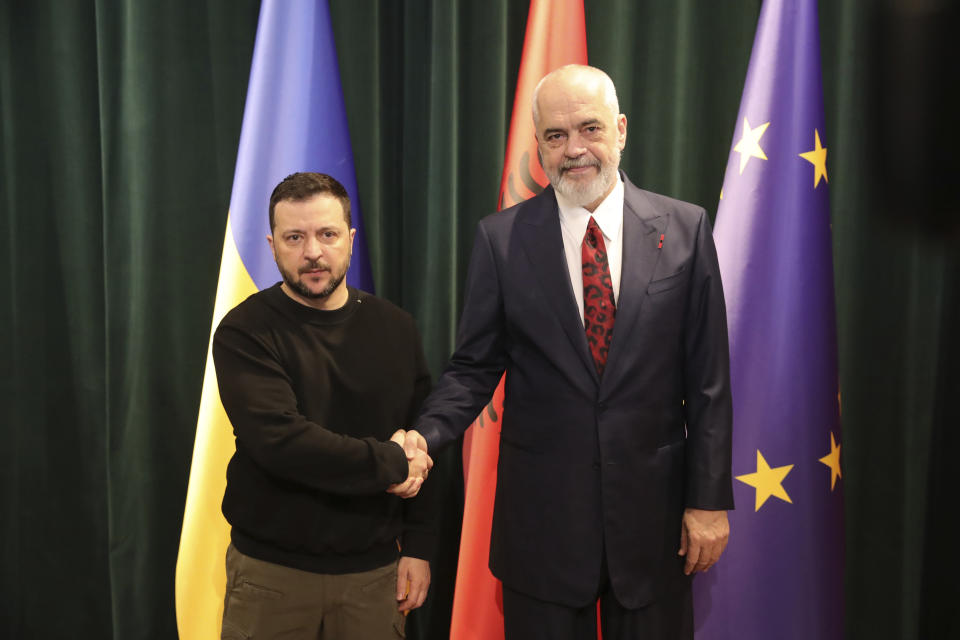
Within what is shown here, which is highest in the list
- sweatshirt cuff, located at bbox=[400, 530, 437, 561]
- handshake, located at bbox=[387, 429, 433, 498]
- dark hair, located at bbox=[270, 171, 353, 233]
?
dark hair, located at bbox=[270, 171, 353, 233]

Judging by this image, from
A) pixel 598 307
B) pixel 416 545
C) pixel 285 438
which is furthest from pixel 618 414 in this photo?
pixel 285 438

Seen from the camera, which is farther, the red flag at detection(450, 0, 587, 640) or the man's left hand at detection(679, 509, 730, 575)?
the red flag at detection(450, 0, 587, 640)

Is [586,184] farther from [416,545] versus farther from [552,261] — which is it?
[416,545]

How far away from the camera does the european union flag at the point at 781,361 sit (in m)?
1.95

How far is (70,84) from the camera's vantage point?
2.54m

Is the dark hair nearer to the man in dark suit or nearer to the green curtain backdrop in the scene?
the man in dark suit

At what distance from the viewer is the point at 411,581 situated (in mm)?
1680

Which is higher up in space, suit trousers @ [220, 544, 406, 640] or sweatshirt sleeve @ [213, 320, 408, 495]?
sweatshirt sleeve @ [213, 320, 408, 495]

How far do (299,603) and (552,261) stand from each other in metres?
0.95

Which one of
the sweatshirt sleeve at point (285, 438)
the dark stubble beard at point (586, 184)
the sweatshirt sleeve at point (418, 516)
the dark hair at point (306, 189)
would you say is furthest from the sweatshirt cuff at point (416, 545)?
the dark stubble beard at point (586, 184)

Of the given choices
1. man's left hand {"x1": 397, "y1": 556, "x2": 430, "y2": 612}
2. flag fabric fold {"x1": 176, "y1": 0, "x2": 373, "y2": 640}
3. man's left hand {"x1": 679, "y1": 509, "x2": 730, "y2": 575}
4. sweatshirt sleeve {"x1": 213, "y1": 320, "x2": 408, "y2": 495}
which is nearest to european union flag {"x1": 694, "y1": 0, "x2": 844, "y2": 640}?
man's left hand {"x1": 679, "y1": 509, "x2": 730, "y2": 575}

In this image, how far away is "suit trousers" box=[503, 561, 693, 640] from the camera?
1526 mm

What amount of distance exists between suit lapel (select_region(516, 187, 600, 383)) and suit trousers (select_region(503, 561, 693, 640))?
0.49m

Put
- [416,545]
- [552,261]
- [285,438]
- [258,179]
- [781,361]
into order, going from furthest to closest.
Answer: [258,179], [781,361], [416,545], [552,261], [285,438]
